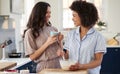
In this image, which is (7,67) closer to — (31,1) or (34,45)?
(34,45)

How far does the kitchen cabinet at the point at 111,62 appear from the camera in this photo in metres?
5.43

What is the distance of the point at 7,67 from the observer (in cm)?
239

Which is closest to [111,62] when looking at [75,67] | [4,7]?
[4,7]

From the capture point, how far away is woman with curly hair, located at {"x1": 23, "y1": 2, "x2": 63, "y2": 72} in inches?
89.7

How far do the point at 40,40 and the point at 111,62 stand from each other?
3.44 meters

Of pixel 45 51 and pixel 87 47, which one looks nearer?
pixel 87 47

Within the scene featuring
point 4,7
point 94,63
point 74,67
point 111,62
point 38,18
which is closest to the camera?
point 74,67

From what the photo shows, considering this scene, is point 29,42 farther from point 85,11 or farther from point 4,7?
point 4,7

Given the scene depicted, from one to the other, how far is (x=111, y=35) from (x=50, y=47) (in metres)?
3.87

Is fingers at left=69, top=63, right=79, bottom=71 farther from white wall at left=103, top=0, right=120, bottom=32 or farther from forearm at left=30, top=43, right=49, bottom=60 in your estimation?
white wall at left=103, top=0, right=120, bottom=32

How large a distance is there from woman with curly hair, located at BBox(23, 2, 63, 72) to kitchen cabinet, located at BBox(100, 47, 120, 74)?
3283 mm

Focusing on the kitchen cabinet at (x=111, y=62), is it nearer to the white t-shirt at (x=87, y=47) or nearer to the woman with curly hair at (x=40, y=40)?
the woman with curly hair at (x=40, y=40)

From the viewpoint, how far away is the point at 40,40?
7.56 ft

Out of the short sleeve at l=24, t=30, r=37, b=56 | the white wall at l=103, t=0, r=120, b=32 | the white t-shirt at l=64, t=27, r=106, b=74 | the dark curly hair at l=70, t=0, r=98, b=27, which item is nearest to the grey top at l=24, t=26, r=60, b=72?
the short sleeve at l=24, t=30, r=37, b=56
